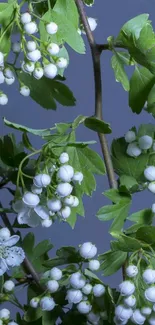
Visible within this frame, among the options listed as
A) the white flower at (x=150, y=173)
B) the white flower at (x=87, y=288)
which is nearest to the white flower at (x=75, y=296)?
the white flower at (x=87, y=288)

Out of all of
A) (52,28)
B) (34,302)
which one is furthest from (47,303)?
(52,28)

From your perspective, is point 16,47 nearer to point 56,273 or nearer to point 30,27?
point 30,27

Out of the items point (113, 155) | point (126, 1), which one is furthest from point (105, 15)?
point (113, 155)

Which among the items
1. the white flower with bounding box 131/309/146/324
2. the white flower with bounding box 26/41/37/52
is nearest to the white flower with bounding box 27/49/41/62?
the white flower with bounding box 26/41/37/52

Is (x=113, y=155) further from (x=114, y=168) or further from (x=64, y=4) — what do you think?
(x=64, y=4)

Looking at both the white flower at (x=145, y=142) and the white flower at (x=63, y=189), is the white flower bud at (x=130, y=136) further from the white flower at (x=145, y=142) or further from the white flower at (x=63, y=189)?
the white flower at (x=63, y=189)

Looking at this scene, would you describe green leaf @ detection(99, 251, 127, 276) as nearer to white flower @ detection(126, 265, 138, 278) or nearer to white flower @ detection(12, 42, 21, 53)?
white flower @ detection(126, 265, 138, 278)
